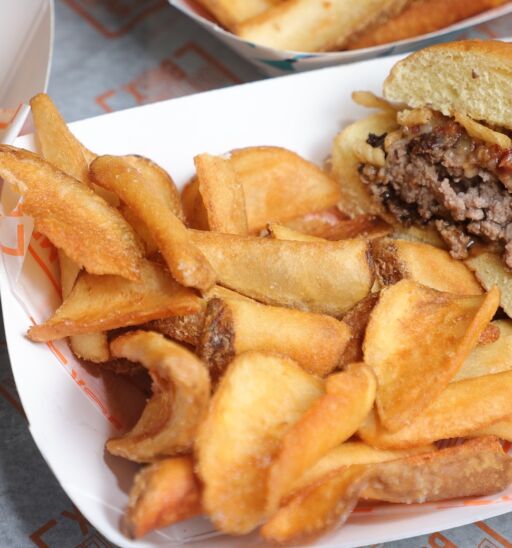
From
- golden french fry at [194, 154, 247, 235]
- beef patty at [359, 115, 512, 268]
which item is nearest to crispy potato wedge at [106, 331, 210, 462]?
golden french fry at [194, 154, 247, 235]

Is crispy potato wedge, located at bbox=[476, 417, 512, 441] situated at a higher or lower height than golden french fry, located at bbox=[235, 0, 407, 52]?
lower

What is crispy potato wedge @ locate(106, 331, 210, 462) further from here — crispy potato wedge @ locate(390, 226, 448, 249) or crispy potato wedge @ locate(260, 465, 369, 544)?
crispy potato wedge @ locate(390, 226, 448, 249)

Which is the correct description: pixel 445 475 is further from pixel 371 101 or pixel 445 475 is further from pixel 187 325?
pixel 371 101

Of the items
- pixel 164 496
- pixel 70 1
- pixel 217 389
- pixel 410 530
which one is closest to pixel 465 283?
pixel 410 530

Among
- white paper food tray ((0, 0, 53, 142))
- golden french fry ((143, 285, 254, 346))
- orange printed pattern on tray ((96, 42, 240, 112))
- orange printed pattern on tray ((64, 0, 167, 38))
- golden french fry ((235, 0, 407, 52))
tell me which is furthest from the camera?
orange printed pattern on tray ((64, 0, 167, 38))

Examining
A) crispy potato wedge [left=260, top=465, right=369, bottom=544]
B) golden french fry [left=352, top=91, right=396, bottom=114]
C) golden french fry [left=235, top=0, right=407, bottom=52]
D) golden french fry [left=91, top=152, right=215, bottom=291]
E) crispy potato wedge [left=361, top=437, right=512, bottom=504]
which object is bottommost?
crispy potato wedge [left=361, top=437, right=512, bottom=504]

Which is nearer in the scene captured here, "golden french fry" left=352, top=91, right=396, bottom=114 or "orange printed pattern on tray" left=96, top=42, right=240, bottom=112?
"golden french fry" left=352, top=91, right=396, bottom=114
